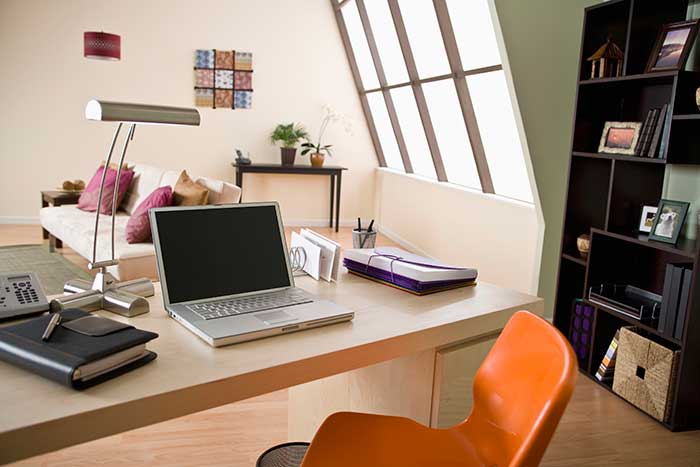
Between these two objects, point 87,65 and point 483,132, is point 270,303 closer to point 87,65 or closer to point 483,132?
point 483,132

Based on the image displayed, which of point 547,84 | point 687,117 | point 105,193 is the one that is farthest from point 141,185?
point 687,117

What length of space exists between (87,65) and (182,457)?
5551 millimetres

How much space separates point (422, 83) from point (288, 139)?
77.4 inches

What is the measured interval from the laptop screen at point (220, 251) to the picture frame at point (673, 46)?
201cm

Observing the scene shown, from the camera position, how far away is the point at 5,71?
638 cm

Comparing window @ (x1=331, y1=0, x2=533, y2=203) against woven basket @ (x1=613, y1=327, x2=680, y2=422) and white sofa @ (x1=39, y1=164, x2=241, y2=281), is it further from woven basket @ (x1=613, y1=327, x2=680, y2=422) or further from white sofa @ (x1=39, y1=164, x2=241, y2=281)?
white sofa @ (x1=39, y1=164, x2=241, y2=281)

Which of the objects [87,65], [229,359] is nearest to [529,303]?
[229,359]

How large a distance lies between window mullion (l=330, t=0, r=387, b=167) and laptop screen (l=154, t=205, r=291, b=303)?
18.7 feet

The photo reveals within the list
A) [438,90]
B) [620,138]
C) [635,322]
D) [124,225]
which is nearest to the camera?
[635,322]

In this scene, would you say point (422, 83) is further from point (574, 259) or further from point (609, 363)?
point (609, 363)

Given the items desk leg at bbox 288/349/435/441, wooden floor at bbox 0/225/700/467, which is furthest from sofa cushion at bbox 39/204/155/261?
desk leg at bbox 288/349/435/441

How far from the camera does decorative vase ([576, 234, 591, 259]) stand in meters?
3.20

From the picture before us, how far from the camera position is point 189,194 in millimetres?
4094

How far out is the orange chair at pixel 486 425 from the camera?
120 centimetres
